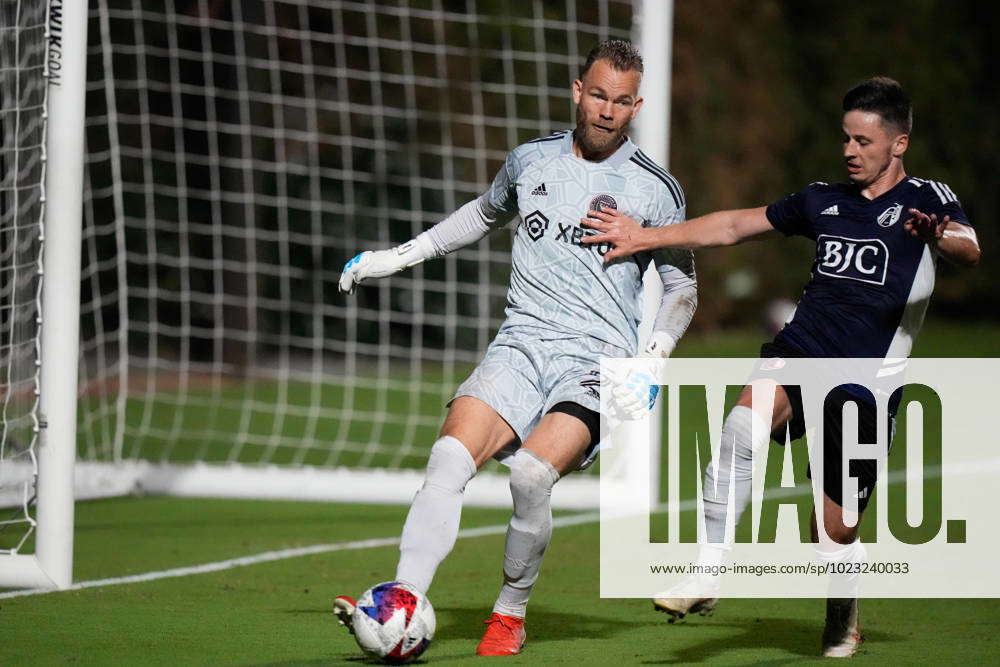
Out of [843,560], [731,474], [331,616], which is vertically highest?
[731,474]

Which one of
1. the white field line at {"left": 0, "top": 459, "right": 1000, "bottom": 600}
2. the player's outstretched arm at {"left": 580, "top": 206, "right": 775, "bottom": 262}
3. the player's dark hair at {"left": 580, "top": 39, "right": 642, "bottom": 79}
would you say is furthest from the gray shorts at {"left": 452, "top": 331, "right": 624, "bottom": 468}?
the white field line at {"left": 0, "top": 459, "right": 1000, "bottom": 600}

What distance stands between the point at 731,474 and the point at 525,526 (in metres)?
0.74

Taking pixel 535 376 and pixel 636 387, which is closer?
pixel 636 387

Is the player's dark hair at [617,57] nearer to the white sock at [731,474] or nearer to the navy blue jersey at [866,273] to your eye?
the navy blue jersey at [866,273]

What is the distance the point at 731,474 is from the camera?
5.02 meters

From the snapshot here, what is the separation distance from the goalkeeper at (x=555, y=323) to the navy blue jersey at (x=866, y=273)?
0.49 meters

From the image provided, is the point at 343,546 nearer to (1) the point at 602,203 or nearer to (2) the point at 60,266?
(2) the point at 60,266

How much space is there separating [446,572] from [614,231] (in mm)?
2680

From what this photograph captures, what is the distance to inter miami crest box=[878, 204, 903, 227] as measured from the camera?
16.4 feet

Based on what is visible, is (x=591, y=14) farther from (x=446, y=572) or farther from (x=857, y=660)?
(x=857, y=660)

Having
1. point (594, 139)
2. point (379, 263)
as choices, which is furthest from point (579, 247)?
point (379, 263)

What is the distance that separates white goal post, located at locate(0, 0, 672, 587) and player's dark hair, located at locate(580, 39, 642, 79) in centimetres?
244

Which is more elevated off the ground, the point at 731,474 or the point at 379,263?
the point at 379,263

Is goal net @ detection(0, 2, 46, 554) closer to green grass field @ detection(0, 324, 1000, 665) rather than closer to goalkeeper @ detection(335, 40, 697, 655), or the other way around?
Result: green grass field @ detection(0, 324, 1000, 665)
